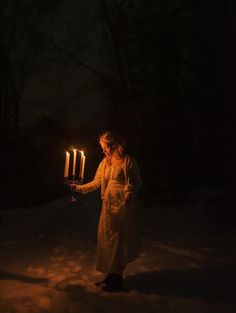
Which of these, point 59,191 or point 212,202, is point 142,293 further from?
point 59,191

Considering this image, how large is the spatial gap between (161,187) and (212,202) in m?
3.24

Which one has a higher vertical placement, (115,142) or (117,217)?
(115,142)

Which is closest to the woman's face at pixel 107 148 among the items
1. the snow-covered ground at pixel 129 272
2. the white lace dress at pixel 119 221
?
the white lace dress at pixel 119 221

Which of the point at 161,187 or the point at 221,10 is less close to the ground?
the point at 221,10

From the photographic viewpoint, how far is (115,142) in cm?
665

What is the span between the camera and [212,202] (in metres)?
13.5

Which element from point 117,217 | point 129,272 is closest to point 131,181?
point 117,217

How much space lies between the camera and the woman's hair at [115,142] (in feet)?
21.7

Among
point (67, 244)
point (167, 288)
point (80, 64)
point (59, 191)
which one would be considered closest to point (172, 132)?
point (80, 64)

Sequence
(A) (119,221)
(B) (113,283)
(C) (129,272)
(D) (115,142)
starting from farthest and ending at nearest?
1. (C) (129,272)
2. (D) (115,142)
3. (A) (119,221)
4. (B) (113,283)

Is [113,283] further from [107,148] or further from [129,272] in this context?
[107,148]

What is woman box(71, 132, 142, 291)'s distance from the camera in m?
6.42

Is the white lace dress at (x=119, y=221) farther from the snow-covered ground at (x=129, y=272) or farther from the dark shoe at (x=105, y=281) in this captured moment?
the snow-covered ground at (x=129, y=272)

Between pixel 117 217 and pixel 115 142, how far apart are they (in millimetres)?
1046
